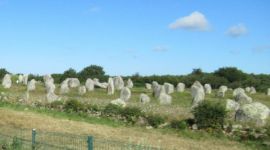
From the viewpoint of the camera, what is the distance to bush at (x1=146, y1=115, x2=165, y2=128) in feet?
86.8

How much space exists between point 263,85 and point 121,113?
41002mm

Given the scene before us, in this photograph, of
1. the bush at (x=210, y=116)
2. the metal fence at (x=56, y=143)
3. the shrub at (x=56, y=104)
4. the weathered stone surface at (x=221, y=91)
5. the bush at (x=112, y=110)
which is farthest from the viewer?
the weathered stone surface at (x=221, y=91)

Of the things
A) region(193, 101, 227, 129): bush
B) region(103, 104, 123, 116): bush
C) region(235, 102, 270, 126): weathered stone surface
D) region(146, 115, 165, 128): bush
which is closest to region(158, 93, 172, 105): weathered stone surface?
region(103, 104, 123, 116): bush

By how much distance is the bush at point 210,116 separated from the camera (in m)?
25.2

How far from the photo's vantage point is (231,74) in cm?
7406

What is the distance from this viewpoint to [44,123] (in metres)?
25.5

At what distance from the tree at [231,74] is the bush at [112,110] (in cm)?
4599

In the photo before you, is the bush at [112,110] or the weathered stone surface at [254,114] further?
the bush at [112,110]

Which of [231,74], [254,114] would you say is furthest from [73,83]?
[254,114]

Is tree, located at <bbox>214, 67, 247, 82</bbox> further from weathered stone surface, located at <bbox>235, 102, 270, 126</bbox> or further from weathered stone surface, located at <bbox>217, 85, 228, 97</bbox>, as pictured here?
weathered stone surface, located at <bbox>235, 102, 270, 126</bbox>

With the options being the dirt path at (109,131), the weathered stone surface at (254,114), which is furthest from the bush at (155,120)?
the weathered stone surface at (254,114)

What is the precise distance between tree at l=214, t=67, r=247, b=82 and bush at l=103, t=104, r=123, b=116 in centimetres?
4599

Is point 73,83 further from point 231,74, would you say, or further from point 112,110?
point 112,110

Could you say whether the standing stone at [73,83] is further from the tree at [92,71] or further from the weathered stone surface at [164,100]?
the tree at [92,71]
